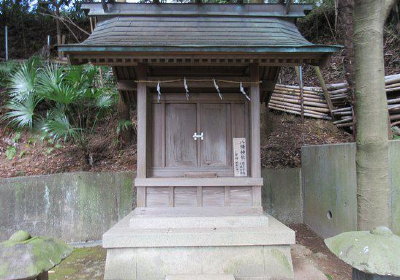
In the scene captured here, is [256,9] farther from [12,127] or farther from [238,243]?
[12,127]

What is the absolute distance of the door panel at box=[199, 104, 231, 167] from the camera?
4012 mm

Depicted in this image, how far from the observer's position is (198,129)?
400 cm

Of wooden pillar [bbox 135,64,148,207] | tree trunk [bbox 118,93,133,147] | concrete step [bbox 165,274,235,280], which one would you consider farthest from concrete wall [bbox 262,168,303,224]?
tree trunk [bbox 118,93,133,147]

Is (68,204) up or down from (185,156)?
down

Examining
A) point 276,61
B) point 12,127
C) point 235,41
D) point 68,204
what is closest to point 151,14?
point 235,41

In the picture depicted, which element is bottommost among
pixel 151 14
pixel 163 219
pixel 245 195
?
pixel 163 219

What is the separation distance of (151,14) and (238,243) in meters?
3.58

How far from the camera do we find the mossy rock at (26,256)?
1.56 m

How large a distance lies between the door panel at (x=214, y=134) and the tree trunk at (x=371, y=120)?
6.13 feet

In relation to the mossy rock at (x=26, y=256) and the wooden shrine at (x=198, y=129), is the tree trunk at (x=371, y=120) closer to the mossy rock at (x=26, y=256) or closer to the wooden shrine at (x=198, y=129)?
the wooden shrine at (x=198, y=129)

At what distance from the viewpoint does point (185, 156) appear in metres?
4.01

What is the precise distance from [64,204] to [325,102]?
695cm

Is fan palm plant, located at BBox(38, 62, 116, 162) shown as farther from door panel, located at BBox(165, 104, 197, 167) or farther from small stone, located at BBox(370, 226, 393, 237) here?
small stone, located at BBox(370, 226, 393, 237)

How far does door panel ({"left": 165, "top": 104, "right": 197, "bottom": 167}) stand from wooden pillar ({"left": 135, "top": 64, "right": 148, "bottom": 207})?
1.41 ft
